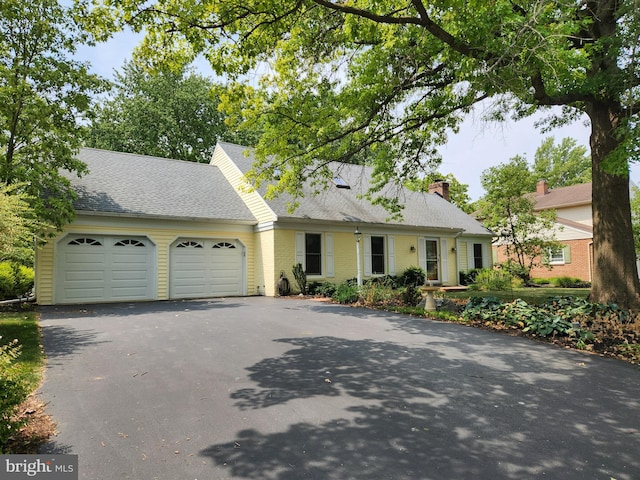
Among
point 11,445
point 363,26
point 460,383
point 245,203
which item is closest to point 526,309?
point 460,383

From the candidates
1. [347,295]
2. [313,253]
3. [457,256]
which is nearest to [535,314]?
[347,295]

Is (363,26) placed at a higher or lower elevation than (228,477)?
higher

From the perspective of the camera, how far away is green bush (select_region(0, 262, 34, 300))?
43.4 feet

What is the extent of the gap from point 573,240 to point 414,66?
70.9 ft

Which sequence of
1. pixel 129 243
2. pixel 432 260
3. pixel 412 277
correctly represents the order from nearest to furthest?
pixel 129 243 → pixel 412 277 → pixel 432 260

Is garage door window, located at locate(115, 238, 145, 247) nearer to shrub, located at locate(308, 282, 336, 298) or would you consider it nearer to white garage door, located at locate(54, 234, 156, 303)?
white garage door, located at locate(54, 234, 156, 303)

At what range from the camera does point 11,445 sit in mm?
2852

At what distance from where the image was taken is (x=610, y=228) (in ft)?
26.4

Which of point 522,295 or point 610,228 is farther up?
point 610,228

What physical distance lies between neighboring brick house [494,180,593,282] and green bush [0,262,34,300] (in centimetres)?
2540

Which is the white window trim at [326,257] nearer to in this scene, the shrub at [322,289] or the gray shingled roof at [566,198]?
the shrub at [322,289]

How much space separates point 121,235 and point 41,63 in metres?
5.44

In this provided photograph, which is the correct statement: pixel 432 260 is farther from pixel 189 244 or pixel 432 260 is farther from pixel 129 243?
pixel 129 243

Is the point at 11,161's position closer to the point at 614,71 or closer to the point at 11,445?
the point at 11,445
